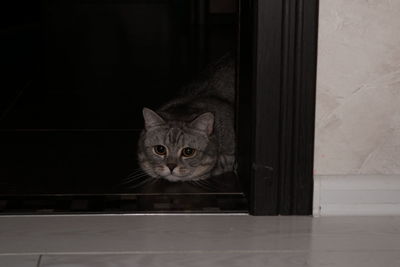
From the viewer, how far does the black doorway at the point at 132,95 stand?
5.82 feet

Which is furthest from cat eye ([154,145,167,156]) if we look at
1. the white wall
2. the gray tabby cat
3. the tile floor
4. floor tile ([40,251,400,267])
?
floor tile ([40,251,400,267])

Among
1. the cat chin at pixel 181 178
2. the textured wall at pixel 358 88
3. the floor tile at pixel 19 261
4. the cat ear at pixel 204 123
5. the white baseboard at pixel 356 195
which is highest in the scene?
the textured wall at pixel 358 88

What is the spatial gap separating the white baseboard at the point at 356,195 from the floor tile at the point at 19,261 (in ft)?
2.40

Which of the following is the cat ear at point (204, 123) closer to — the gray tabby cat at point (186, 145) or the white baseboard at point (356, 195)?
the gray tabby cat at point (186, 145)

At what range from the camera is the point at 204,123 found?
2.29 m

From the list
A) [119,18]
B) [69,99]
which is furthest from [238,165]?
[119,18]

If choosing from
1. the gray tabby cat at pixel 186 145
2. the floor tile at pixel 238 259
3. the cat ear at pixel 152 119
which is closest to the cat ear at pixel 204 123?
the gray tabby cat at pixel 186 145

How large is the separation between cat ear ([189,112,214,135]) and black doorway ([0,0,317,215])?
12 centimetres

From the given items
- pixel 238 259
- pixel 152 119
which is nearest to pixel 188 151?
pixel 152 119

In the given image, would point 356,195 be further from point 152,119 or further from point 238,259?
point 152,119

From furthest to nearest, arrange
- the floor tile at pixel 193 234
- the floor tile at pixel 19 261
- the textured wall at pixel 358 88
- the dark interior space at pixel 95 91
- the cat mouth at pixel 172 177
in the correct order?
the cat mouth at pixel 172 177 → the dark interior space at pixel 95 91 → the textured wall at pixel 358 88 → the floor tile at pixel 193 234 → the floor tile at pixel 19 261

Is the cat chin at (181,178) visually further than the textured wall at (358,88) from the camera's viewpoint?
Yes

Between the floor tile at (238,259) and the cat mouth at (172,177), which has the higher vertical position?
the cat mouth at (172,177)

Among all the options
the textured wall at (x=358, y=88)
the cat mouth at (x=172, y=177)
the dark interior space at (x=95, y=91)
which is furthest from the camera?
the cat mouth at (x=172, y=177)
